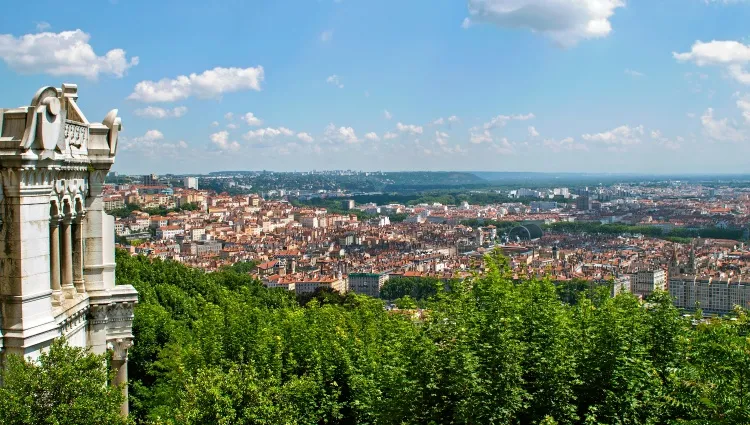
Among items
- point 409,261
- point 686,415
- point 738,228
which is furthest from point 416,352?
point 738,228

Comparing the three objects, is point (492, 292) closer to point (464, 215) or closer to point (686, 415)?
point (686, 415)

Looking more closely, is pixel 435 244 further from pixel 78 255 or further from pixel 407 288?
pixel 78 255

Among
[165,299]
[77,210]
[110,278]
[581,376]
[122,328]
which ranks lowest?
[165,299]

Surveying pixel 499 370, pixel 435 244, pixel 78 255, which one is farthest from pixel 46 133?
pixel 435 244

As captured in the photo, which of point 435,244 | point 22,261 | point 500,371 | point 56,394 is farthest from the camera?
point 435,244

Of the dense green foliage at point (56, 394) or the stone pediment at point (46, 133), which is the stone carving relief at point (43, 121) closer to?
the stone pediment at point (46, 133)

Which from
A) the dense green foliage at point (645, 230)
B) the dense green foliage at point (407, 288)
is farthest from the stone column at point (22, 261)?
the dense green foliage at point (645, 230)
